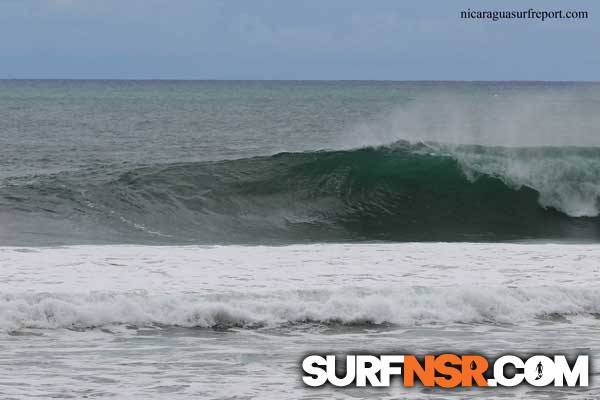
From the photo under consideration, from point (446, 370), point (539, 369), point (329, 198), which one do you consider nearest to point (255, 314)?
point (446, 370)

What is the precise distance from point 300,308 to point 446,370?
6.49 feet

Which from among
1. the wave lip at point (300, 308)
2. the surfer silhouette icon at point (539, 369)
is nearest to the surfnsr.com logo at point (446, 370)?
the surfer silhouette icon at point (539, 369)

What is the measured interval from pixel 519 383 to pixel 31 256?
21.0ft

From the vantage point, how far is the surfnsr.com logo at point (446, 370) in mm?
6430

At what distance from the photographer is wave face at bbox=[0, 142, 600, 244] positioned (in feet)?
49.2

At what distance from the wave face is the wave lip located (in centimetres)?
492

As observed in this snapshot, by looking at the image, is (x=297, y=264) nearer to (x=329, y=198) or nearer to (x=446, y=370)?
(x=446, y=370)

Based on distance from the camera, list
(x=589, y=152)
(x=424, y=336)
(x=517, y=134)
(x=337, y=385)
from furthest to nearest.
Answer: (x=517, y=134) < (x=589, y=152) < (x=424, y=336) < (x=337, y=385)

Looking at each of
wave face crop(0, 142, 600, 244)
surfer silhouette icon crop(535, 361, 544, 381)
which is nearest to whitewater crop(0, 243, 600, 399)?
surfer silhouette icon crop(535, 361, 544, 381)

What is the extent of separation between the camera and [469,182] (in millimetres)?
18328

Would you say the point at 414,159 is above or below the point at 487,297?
above

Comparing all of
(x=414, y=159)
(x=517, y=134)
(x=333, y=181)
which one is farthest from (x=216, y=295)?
(x=517, y=134)

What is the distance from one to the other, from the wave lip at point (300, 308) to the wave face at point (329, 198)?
4.92 meters

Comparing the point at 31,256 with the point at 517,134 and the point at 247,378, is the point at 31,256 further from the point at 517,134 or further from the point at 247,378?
the point at 517,134
